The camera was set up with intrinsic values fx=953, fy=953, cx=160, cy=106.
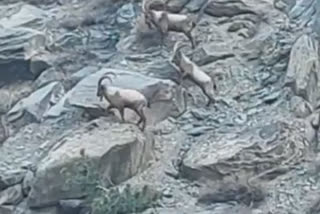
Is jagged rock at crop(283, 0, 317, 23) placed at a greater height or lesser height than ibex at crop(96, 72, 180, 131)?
lesser

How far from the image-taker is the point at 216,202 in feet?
29.6

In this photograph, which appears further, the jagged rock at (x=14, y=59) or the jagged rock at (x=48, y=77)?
the jagged rock at (x=14, y=59)

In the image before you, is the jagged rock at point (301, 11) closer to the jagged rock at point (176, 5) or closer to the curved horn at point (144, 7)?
the jagged rock at point (176, 5)

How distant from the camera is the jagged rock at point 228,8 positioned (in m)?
11.9

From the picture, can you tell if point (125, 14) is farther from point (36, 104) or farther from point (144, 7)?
point (36, 104)

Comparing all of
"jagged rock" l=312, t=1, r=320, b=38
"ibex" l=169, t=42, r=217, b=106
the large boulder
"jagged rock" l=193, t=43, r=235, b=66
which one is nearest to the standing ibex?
"ibex" l=169, t=42, r=217, b=106

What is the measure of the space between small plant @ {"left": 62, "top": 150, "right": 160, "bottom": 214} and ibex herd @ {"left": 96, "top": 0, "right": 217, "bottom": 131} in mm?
747

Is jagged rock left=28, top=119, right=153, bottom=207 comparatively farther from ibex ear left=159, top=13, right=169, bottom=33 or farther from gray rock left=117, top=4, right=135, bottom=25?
gray rock left=117, top=4, right=135, bottom=25

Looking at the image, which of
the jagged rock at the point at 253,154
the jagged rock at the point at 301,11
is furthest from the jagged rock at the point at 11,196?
Answer: the jagged rock at the point at 301,11

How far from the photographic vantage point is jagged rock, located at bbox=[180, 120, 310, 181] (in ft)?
30.3

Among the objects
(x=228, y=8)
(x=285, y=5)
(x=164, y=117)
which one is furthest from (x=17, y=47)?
(x=285, y=5)

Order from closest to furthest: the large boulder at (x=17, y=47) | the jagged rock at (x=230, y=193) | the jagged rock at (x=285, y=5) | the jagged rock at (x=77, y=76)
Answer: the jagged rock at (x=230, y=193) → the jagged rock at (x=77, y=76) → the jagged rock at (x=285, y=5) → the large boulder at (x=17, y=47)

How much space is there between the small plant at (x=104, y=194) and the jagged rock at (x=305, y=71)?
2.02m

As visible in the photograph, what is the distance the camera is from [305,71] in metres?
10.2
